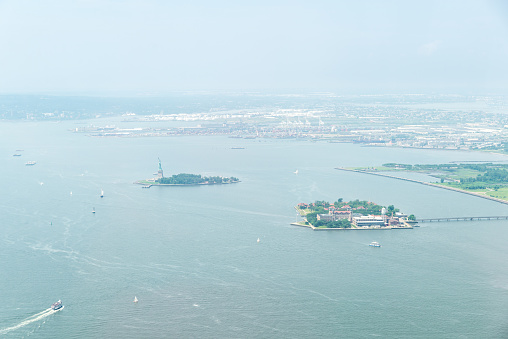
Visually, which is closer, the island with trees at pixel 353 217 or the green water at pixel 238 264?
the green water at pixel 238 264

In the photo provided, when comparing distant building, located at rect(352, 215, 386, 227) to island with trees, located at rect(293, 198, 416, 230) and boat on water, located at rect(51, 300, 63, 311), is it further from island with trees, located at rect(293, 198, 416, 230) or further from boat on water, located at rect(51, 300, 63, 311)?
boat on water, located at rect(51, 300, 63, 311)

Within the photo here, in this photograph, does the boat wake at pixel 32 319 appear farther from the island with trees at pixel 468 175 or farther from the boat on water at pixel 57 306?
the island with trees at pixel 468 175

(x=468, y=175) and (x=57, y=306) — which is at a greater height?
(x=468, y=175)

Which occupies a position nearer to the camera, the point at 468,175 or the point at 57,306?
the point at 57,306

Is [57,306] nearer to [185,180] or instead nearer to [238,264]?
[238,264]

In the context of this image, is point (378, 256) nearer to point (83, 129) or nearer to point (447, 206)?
point (447, 206)

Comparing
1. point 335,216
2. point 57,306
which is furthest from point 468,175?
point 57,306

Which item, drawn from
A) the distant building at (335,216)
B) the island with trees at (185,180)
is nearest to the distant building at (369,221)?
the distant building at (335,216)
